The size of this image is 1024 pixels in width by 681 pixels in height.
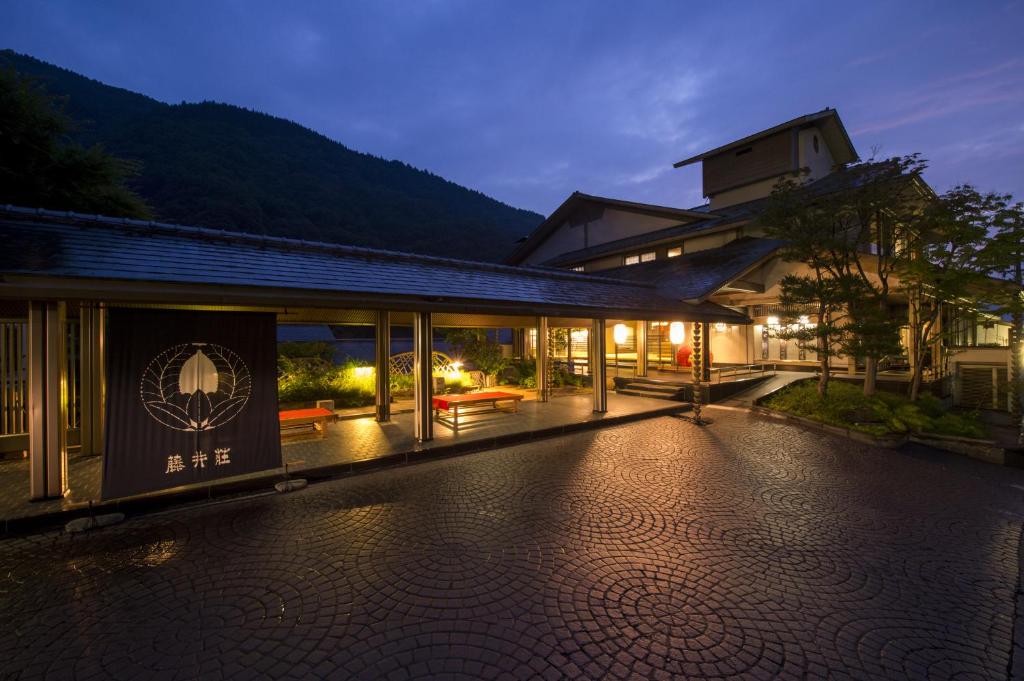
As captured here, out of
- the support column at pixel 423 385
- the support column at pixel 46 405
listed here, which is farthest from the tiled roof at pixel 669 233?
the support column at pixel 46 405

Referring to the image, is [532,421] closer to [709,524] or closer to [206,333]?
[709,524]

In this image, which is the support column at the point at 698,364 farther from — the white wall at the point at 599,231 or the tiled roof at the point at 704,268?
the white wall at the point at 599,231

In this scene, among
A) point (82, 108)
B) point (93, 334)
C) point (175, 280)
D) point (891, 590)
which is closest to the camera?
point (891, 590)

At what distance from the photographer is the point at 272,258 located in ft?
25.7

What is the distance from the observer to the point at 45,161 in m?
11.9

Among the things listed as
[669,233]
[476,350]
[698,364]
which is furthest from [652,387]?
[669,233]

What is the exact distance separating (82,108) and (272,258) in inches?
2133

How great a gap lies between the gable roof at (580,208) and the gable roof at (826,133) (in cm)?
364

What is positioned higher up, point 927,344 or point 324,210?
point 324,210

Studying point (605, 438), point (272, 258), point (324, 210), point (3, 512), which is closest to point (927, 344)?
point (605, 438)

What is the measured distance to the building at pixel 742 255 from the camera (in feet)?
48.9

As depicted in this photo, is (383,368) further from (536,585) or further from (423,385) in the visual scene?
(536,585)

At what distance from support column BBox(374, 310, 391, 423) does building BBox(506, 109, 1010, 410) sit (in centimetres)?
915

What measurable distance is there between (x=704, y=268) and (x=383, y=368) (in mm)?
11931
